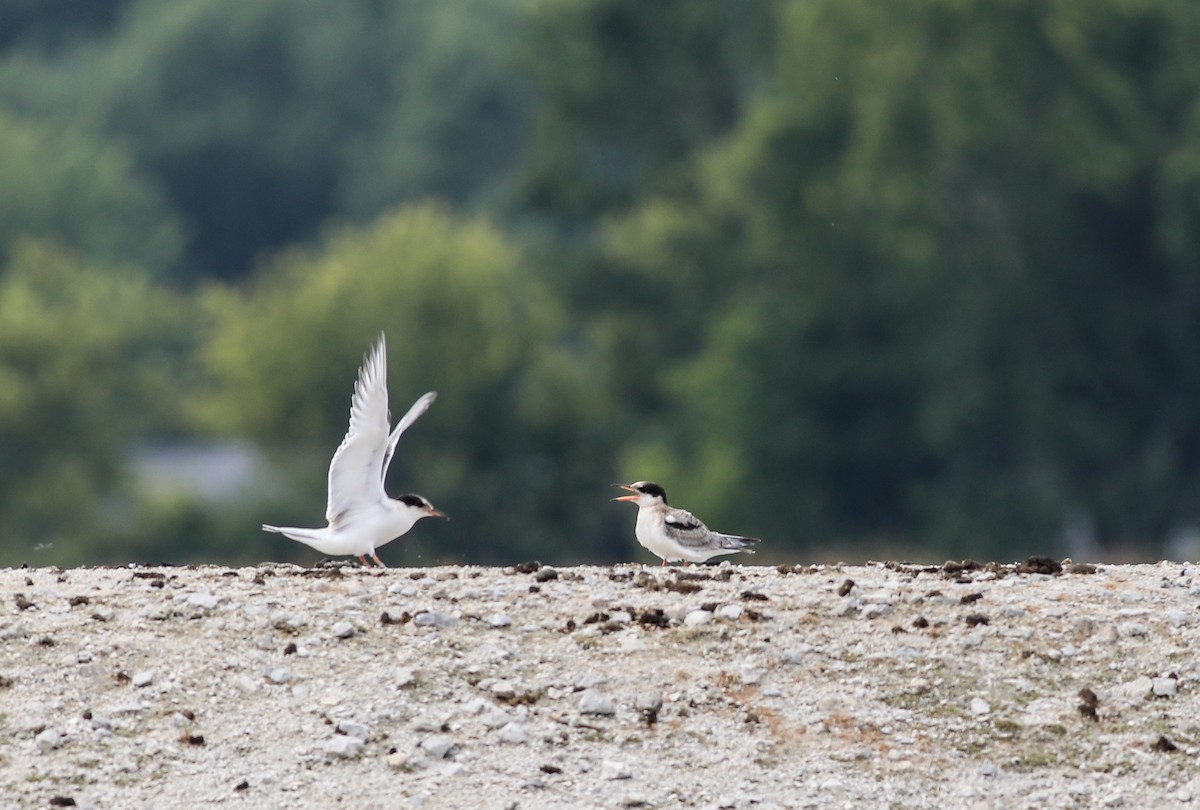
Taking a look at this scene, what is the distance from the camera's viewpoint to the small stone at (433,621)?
13.9m

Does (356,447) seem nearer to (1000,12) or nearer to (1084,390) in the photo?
(1084,390)

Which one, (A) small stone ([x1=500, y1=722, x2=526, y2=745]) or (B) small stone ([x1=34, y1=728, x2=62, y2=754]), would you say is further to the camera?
(A) small stone ([x1=500, y1=722, x2=526, y2=745])

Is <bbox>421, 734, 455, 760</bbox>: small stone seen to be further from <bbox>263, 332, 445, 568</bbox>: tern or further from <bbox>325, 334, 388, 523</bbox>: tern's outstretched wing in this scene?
<bbox>325, 334, 388, 523</bbox>: tern's outstretched wing

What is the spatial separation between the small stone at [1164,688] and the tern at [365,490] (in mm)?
4865

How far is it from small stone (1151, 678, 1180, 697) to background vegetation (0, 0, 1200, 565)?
878 inches

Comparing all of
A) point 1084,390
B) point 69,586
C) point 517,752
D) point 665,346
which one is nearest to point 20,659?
point 69,586

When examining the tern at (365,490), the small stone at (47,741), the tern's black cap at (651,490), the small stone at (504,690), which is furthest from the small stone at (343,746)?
the tern's black cap at (651,490)

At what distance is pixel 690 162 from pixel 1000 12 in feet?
46.4

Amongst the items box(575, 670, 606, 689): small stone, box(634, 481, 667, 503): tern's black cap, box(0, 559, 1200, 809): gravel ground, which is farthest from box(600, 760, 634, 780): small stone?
box(634, 481, 667, 503): tern's black cap

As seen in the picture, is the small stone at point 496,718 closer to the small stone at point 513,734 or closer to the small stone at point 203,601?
the small stone at point 513,734

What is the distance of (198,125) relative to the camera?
10788 centimetres

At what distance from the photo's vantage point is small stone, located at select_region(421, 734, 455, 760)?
12570 mm

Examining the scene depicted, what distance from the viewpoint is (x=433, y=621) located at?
13875 mm

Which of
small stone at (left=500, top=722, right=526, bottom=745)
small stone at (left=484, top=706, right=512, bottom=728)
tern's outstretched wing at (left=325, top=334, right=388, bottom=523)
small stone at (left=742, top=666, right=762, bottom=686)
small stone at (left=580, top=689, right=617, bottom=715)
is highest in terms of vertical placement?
→ tern's outstretched wing at (left=325, top=334, right=388, bottom=523)
